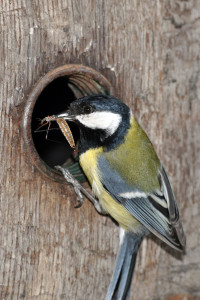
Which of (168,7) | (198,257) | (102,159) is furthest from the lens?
(198,257)

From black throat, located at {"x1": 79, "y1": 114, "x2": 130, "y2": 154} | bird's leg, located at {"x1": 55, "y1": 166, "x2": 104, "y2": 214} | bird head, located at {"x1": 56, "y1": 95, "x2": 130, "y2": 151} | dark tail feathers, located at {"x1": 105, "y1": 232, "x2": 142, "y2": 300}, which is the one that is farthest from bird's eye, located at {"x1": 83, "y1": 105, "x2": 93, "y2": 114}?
dark tail feathers, located at {"x1": 105, "y1": 232, "x2": 142, "y2": 300}

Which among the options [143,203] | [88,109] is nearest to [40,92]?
[88,109]

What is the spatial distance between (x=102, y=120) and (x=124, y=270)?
0.63m

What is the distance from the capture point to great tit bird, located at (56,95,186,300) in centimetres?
195

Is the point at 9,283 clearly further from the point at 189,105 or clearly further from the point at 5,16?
the point at 189,105

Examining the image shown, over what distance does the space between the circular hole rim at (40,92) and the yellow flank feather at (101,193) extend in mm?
147

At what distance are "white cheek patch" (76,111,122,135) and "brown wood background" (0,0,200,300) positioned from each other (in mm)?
158

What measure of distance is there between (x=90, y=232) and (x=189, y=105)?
772 millimetres

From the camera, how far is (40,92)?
5.78 ft

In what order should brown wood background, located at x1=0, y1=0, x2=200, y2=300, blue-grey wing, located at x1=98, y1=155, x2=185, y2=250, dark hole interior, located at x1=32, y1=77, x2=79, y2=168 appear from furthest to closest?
dark hole interior, located at x1=32, y1=77, x2=79, y2=168 → blue-grey wing, located at x1=98, y1=155, x2=185, y2=250 → brown wood background, located at x1=0, y1=0, x2=200, y2=300

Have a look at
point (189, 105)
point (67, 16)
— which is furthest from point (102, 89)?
point (189, 105)

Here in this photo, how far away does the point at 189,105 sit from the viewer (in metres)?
2.26

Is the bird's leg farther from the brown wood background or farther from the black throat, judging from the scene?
the black throat

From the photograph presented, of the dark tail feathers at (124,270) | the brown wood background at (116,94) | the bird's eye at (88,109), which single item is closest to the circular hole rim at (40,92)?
the brown wood background at (116,94)
